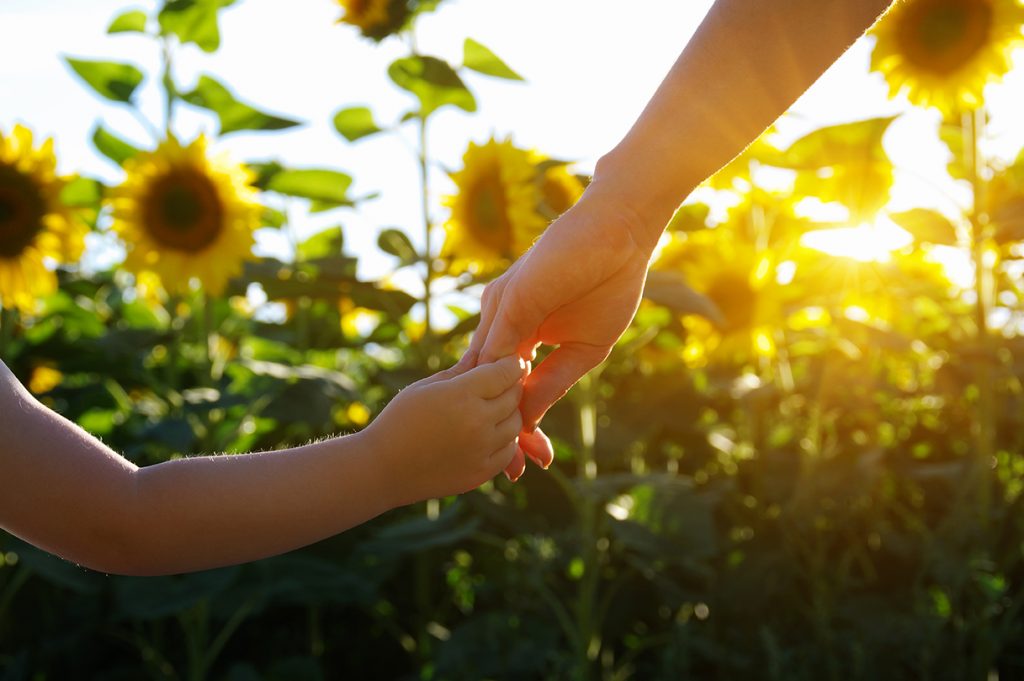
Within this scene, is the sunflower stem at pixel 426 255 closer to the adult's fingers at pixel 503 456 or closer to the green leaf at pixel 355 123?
the green leaf at pixel 355 123

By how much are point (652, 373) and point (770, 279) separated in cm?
40

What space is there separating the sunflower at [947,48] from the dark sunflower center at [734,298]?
624mm

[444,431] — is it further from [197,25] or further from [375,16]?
[197,25]

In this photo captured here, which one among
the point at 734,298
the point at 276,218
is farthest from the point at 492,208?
the point at 276,218

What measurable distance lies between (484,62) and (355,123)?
1.28ft

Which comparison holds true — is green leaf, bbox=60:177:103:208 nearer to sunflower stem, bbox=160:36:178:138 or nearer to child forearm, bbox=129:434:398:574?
sunflower stem, bbox=160:36:178:138

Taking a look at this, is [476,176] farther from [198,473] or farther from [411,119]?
[198,473]

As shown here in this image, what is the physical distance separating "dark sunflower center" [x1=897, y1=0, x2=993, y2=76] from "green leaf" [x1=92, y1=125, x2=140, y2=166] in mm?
2135

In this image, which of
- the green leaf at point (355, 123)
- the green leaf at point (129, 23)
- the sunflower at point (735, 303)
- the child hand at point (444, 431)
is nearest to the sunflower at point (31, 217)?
the green leaf at point (129, 23)

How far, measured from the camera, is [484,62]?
2.57m

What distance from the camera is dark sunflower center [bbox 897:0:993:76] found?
2512mm

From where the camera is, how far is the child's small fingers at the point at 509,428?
108 centimetres

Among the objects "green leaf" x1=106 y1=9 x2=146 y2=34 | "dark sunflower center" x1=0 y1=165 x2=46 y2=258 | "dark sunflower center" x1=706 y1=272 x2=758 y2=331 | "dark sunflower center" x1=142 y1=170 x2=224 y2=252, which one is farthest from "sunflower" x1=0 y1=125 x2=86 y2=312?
"dark sunflower center" x1=706 y1=272 x2=758 y2=331

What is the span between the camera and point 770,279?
9.40 feet
